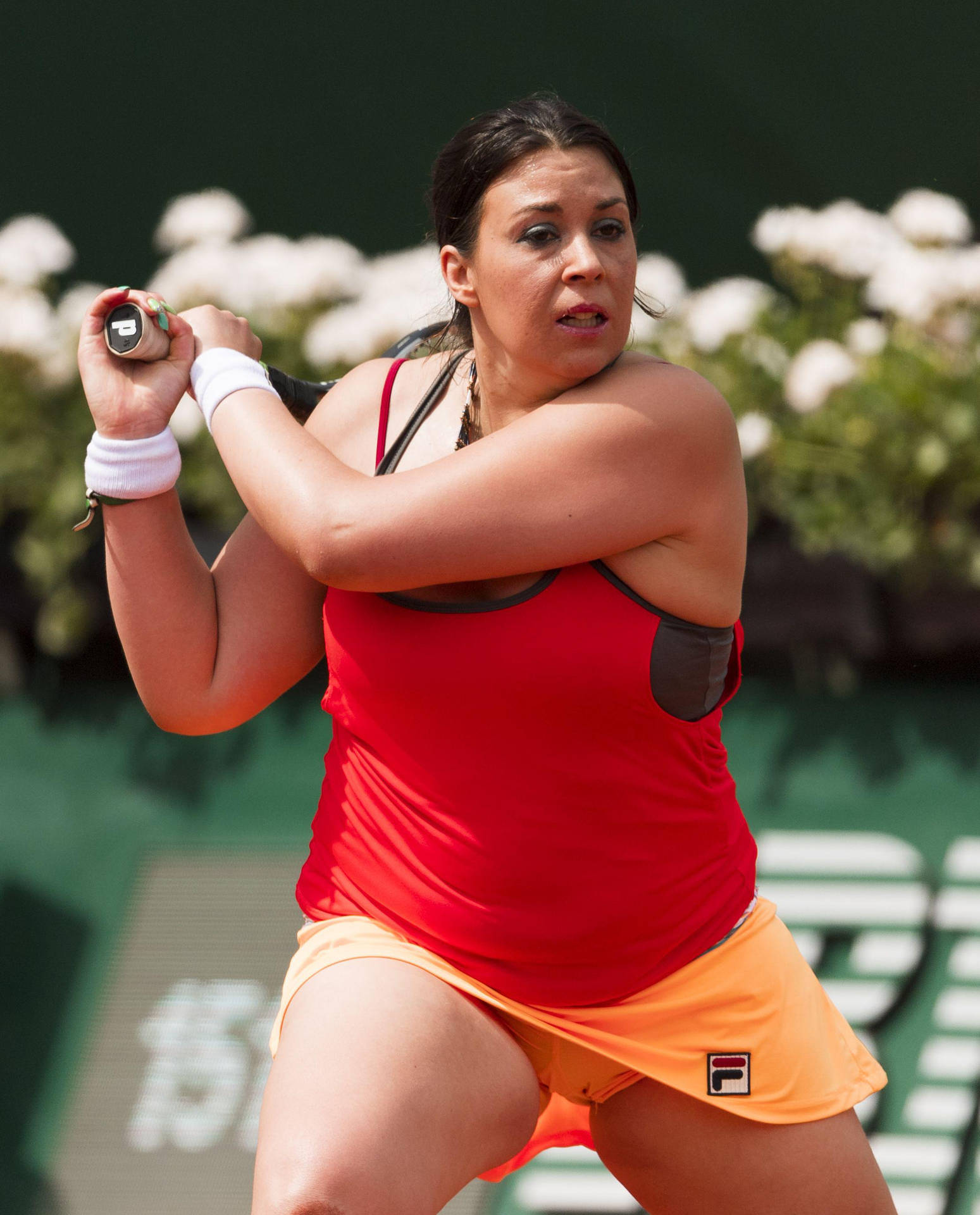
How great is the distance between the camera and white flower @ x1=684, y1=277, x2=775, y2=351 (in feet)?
11.1

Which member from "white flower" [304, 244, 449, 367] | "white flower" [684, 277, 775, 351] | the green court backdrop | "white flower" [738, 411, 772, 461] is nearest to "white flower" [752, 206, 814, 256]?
"white flower" [684, 277, 775, 351]

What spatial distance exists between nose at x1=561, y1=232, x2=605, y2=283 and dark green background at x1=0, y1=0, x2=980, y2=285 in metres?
2.48

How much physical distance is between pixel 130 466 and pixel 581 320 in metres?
0.50

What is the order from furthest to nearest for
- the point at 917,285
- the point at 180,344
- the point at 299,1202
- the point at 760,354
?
the point at 760,354 → the point at 917,285 → the point at 180,344 → the point at 299,1202

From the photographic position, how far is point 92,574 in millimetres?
3441

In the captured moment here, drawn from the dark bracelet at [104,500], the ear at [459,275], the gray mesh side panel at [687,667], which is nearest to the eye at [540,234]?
the ear at [459,275]

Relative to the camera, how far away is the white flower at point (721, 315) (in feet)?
11.1

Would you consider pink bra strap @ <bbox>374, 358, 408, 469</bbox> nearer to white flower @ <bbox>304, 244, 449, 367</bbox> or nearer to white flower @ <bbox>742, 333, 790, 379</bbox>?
white flower @ <bbox>304, 244, 449, 367</bbox>

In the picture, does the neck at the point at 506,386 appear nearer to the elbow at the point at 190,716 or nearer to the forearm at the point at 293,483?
the forearm at the point at 293,483

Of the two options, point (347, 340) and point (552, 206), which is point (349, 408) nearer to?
point (552, 206)

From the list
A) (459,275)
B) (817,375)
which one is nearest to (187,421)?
(817,375)

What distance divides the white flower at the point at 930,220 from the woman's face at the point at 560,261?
2.11 m

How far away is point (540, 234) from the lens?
59.1 inches

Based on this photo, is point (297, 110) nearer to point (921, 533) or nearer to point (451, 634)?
point (921, 533)
